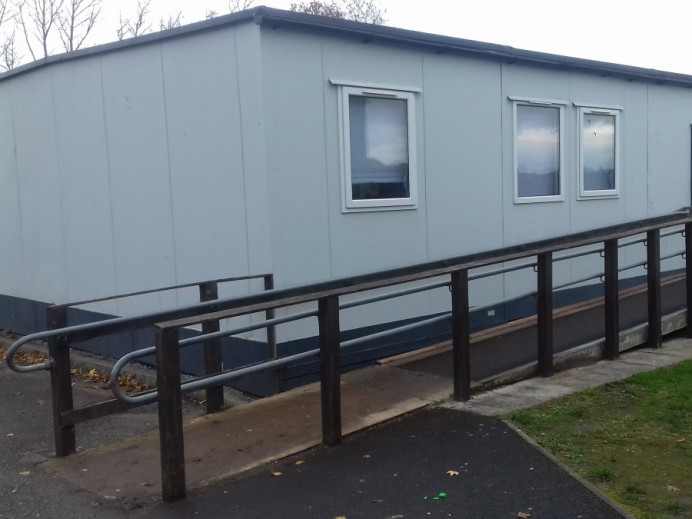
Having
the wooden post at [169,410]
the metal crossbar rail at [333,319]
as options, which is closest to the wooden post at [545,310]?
the metal crossbar rail at [333,319]

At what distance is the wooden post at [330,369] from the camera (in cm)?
550

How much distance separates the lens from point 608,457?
521cm

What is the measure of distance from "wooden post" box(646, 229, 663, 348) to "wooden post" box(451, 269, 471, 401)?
2.77 metres

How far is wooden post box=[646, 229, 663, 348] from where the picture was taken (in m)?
8.19

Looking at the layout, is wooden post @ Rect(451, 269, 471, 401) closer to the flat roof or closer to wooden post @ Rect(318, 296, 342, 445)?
wooden post @ Rect(318, 296, 342, 445)

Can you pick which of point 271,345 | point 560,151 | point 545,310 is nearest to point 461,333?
point 545,310

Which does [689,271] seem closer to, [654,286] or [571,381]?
[654,286]

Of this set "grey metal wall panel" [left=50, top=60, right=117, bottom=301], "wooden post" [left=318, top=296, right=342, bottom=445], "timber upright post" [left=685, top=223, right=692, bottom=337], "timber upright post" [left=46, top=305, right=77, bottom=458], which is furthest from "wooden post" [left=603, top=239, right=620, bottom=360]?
"grey metal wall panel" [left=50, top=60, right=117, bottom=301]

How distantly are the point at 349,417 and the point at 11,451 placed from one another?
2.61 metres

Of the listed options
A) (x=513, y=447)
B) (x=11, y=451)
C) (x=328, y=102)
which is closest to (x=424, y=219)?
(x=328, y=102)

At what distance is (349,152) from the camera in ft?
25.9

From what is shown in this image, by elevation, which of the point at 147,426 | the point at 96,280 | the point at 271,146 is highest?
the point at 271,146

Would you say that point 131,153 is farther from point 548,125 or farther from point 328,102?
point 548,125

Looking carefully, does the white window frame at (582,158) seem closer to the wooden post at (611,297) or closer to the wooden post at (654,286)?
the wooden post at (654,286)
